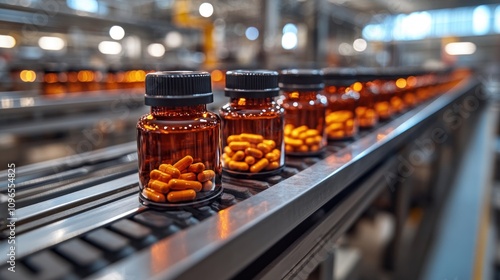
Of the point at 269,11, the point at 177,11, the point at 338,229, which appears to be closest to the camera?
the point at 338,229

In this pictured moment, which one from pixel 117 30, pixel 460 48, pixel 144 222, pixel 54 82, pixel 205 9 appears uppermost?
pixel 460 48

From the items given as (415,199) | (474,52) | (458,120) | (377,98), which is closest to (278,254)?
Result: (377,98)

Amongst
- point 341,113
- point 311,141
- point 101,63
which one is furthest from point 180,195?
point 101,63

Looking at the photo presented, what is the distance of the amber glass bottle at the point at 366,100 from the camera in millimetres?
1076

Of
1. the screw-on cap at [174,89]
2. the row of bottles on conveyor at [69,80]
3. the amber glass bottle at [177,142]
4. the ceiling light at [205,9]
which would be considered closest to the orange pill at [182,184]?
the amber glass bottle at [177,142]

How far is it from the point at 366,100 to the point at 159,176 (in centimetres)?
78

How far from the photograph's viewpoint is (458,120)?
2551 mm

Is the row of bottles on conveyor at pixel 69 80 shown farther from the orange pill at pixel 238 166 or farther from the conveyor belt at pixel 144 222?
the orange pill at pixel 238 166

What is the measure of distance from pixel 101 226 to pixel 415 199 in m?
2.25

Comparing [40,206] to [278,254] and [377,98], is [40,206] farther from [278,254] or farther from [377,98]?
[377,98]

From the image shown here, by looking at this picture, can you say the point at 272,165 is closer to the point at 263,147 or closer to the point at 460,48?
the point at 263,147

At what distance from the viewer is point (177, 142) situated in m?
0.52

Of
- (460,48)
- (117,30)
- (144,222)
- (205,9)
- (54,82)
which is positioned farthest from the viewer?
(460,48)

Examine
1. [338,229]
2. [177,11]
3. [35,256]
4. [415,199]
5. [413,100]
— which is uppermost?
[177,11]
